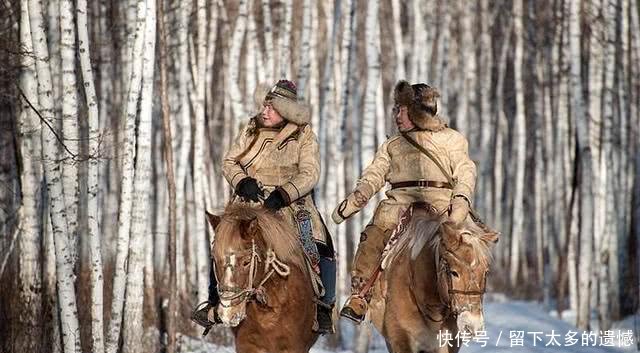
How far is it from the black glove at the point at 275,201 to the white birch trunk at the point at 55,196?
6.17 feet

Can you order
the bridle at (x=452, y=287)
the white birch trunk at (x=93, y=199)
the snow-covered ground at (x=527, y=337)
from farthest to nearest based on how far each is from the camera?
the snow-covered ground at (x=527, y=337)
the white birch trunk at (x=93, y=199)
the bridle at (x=452, y=287)

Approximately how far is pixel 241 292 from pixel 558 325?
43.6ft

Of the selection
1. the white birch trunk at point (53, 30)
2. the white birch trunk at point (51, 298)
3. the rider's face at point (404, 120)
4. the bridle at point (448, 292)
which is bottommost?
the white birch trunk at point (51, 298)

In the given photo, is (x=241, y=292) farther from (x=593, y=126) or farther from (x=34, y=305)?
(x=593, y=126)

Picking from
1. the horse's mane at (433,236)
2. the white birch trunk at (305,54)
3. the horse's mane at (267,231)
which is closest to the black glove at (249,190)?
the horse's mane at (267,231)

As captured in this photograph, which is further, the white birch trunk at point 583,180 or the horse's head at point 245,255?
the white birch trunk at point 583,180

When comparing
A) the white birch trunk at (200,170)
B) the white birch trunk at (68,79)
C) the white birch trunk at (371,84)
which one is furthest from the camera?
the white birch trunk at (200,170)

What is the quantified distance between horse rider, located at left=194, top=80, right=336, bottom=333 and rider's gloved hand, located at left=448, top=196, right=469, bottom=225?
101 centimetres

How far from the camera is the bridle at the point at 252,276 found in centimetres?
767

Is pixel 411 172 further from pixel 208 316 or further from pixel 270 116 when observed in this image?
pixel 208 316

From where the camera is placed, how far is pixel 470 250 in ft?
25.8

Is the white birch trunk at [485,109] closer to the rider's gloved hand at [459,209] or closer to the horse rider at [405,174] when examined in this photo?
the horse rider at [405,174]

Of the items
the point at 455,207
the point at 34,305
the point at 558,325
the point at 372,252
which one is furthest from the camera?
the point at 558,325

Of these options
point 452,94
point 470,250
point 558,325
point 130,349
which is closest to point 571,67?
point 558,325
